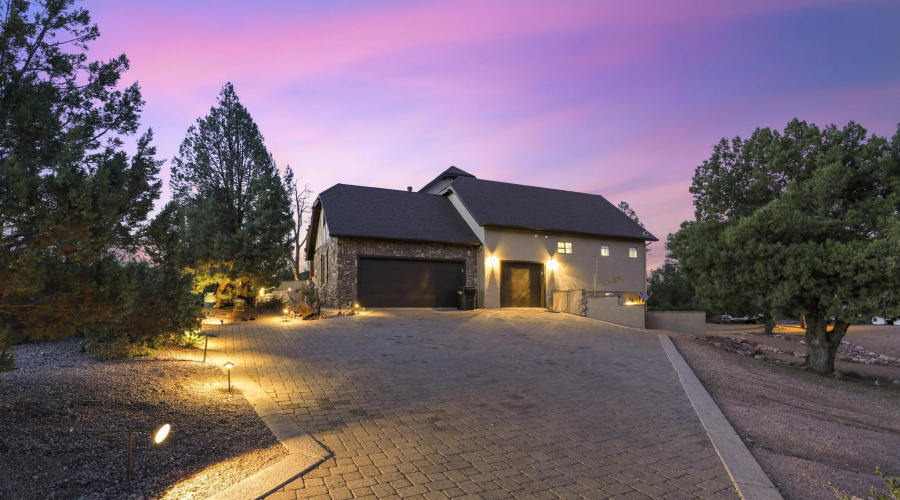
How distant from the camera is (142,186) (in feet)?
13.7

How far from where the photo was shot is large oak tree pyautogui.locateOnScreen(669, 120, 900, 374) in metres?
9.40

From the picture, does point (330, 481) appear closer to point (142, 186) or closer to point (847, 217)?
point (142, 186)

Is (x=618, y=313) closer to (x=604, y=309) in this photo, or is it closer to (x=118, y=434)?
(x=604, y=309)

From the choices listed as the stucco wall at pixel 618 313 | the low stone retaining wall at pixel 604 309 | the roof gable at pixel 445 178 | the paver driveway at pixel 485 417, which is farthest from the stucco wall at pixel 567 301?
the roof gable at pixel 445 178

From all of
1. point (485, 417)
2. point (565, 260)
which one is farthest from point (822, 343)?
point (485, 417)

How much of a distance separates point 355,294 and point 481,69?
10.2 m

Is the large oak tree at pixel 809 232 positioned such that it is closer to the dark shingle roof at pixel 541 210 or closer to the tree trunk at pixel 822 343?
the tree trunk at pixel 822 343

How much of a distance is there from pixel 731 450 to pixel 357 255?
15.3 m

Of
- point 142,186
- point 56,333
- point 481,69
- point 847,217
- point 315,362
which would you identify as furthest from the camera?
point 481,69

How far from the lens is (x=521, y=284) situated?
2036 cm

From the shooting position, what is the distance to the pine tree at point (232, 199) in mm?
15469

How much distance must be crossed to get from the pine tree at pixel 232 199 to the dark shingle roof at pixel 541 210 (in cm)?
903

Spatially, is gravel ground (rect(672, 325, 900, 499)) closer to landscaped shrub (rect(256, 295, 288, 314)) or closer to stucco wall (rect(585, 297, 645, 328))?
stucco wall (rect(585, 297, 645, 328))

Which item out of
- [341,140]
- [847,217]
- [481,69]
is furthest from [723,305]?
[341,140]
